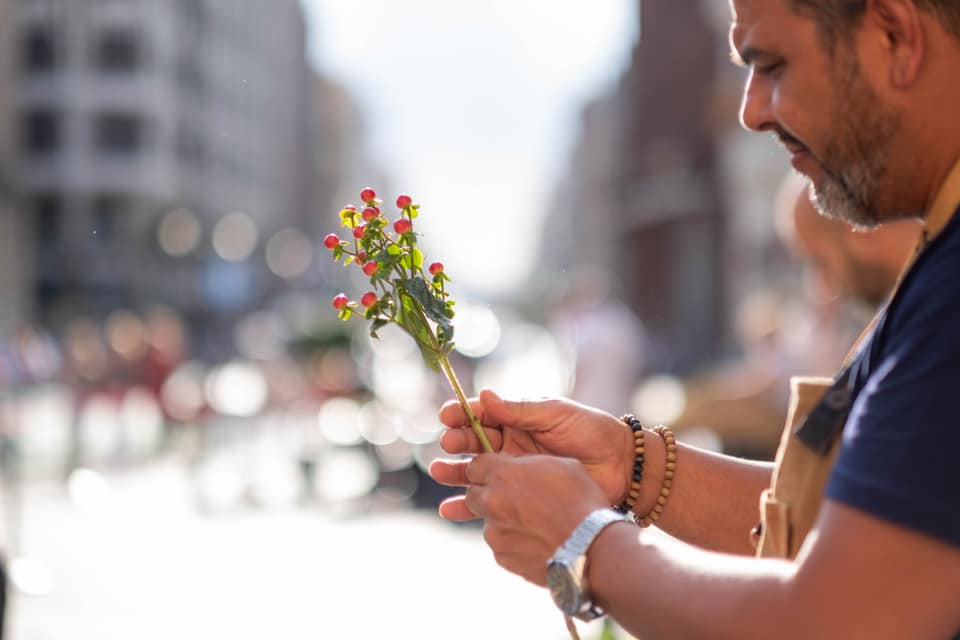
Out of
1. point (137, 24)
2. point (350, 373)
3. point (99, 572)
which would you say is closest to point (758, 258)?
point (350, 373)

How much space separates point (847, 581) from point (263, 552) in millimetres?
9276

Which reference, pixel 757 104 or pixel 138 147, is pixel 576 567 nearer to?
pixel 757 104

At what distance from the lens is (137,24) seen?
155 feet

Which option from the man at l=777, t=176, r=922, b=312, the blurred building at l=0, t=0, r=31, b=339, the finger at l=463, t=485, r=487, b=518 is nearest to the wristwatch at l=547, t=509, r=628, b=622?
the finger at l=463, t=485, r=487, b=518

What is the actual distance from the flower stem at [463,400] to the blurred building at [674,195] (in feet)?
82.2

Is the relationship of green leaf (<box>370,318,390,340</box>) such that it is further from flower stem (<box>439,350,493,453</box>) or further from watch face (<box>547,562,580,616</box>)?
watch face (<box>547,562,580,616</box>)

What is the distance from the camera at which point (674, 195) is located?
33969mm

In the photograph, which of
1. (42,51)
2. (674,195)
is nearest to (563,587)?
(674,195)

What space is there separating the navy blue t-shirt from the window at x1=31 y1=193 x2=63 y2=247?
186 ft

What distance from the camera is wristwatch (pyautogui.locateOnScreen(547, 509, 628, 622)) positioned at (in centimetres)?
157

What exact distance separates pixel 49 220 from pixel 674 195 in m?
32.5

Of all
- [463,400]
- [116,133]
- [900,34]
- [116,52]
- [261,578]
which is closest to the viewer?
[900,34]

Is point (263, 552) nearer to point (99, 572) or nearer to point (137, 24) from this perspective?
point (99, 572)

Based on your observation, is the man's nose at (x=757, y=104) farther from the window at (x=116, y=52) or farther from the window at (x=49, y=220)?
the window at (x=49, y=220)
